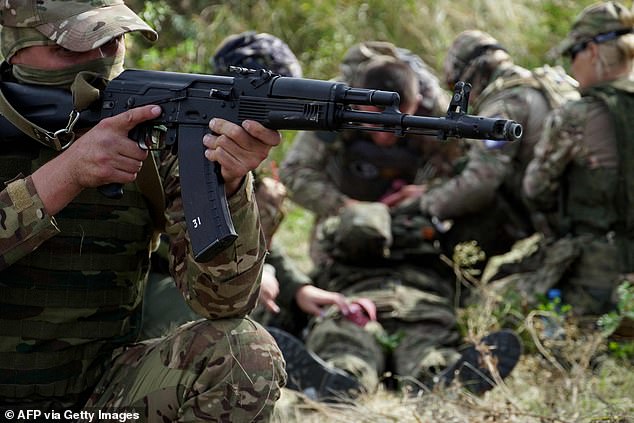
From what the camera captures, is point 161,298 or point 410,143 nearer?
point 161,298

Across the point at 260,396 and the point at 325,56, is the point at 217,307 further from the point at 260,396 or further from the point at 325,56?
the point at 325,56

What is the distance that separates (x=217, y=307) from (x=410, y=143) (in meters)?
3.53

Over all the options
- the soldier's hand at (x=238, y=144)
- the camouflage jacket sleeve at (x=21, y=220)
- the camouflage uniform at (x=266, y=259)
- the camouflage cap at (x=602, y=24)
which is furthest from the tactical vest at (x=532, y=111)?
the camouflage jacket sleeve at (x=21, y=220)

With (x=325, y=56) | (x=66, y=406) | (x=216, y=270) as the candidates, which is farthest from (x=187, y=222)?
(x=325, y=56)

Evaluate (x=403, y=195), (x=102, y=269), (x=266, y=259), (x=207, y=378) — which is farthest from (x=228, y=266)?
(x=403, y=195)

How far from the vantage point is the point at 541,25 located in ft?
29.8

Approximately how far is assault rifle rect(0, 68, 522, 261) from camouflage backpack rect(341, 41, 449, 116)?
146 inches

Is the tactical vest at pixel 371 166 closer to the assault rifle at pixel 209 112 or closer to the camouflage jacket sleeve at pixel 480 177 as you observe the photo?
the camouflage jacket sleeve at pixel 480 177

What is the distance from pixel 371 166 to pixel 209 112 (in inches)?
145

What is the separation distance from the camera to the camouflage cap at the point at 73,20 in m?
3.05

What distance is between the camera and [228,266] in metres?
3.06

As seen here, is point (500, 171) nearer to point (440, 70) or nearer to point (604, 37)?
point (604, 37)

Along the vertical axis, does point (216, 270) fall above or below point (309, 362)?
above

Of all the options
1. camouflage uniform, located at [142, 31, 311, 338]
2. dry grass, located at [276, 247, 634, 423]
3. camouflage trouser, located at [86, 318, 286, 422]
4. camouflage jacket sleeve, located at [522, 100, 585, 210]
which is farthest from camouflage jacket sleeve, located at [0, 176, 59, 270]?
camouflage jacket sleeve, located at [522, 100, 585, 210]
